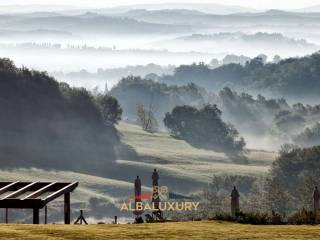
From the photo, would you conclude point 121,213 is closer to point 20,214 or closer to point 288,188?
point 20,214

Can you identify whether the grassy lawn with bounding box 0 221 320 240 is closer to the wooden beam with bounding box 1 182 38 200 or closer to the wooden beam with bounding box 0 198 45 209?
the wooden beam with bounding box 0 198 45 209

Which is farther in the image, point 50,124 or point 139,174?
point 50,124

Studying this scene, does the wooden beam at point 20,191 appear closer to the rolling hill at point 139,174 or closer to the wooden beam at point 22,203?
the wooden beam at point 22,203

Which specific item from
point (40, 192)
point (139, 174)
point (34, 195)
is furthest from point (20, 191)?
point (139, 174)

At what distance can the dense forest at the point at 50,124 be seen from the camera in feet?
590

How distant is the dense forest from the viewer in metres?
180

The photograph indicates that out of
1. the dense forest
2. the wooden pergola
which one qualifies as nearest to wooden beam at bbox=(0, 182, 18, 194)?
the wooden pergola

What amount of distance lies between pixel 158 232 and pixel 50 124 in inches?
6653

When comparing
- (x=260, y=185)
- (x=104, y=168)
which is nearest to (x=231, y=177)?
(x=260, y=185)

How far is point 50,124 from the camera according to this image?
641 ft

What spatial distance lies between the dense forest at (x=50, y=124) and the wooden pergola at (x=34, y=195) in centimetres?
13937

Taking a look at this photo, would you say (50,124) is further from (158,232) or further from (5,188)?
(158,232)

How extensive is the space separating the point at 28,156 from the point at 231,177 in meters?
40.4

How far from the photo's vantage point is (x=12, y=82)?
18738 centimetres
